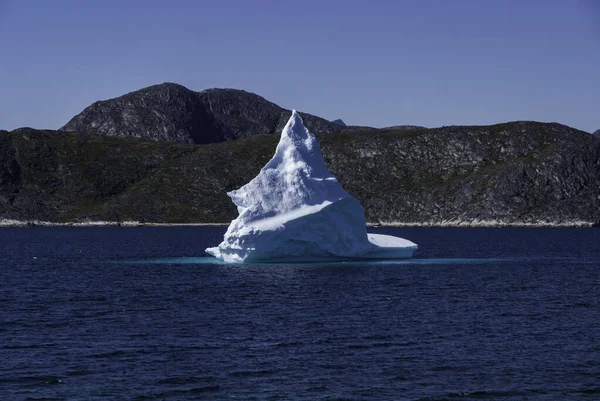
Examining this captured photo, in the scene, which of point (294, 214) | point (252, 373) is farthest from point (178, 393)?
point (294, 214)

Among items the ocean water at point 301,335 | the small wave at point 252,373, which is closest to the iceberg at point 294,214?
the ocean water at point 301,335

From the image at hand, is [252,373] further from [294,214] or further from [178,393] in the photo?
[294,214]

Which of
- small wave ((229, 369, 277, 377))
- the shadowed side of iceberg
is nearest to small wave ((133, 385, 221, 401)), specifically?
small wave ((229, 369, 277, 377))

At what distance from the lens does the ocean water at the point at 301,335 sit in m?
30.5

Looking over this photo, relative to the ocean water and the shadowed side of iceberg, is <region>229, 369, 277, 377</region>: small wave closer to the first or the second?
the ocean water

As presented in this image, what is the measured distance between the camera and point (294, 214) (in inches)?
2889

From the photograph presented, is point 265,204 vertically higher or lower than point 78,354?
higher

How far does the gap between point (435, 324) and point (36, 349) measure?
2075 cm

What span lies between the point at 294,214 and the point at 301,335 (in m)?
32.6

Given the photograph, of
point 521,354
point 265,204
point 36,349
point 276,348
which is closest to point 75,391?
point 36,349

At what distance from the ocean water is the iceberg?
2.79m

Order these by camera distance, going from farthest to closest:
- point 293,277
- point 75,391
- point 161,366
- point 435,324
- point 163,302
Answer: point 293,277, point 163,302, point 435,324, point 161,366, point 75,391

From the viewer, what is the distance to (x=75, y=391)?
97.2ft

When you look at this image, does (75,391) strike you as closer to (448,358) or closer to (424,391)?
(424,391)
